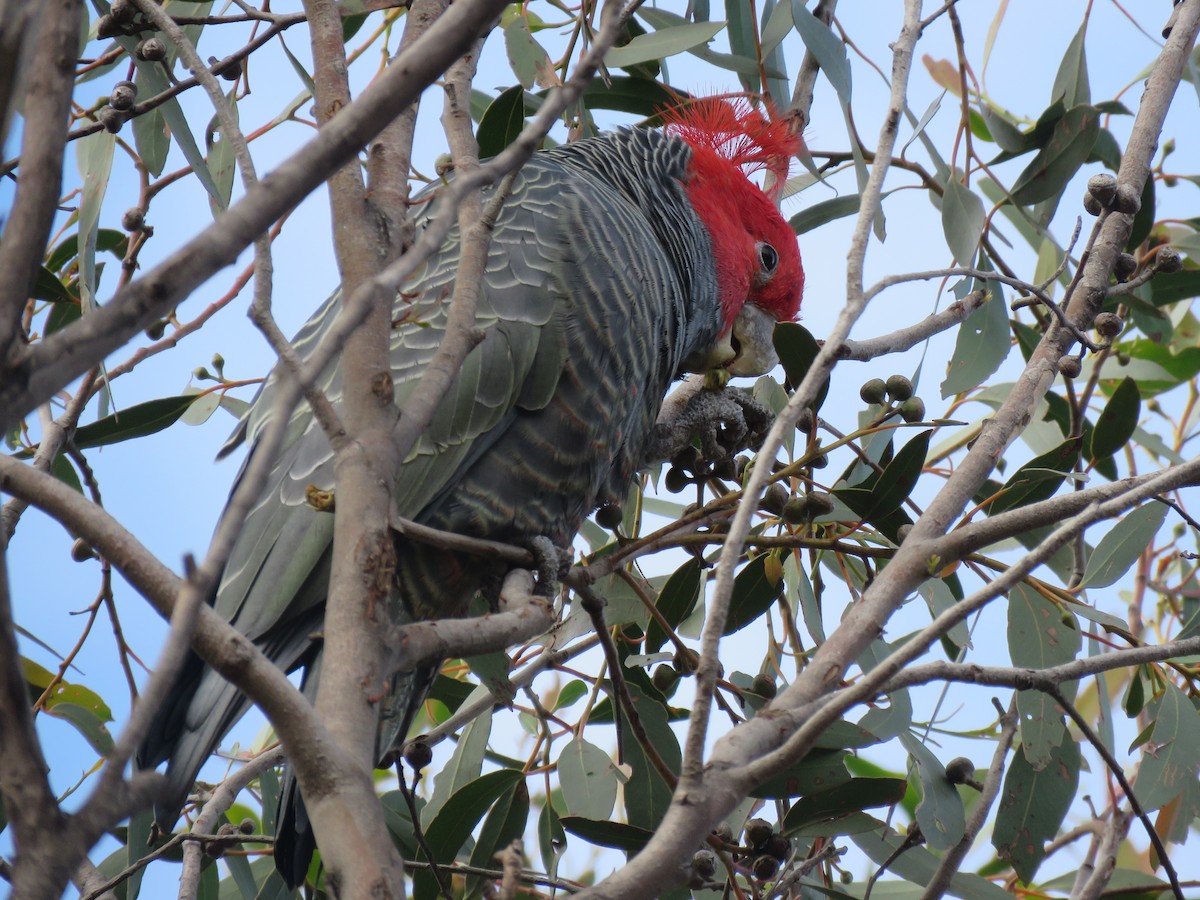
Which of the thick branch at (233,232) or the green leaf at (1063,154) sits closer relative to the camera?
the thick branch at (233,232)

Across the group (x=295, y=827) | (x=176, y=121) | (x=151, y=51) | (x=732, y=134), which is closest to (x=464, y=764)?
(x=295, y=827)

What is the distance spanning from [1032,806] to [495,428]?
1026mm

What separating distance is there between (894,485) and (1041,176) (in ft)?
2.28

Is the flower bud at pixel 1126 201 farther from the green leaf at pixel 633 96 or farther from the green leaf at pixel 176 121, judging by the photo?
the green leaf at pixel 176 121

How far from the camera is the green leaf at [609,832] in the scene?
1.64 metres

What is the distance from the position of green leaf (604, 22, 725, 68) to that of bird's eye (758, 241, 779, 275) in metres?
0.69

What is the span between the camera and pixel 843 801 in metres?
1.63

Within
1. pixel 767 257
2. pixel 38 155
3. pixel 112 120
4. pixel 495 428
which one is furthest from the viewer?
pixel 767 257

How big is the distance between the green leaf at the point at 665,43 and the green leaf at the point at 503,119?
0.70 feet

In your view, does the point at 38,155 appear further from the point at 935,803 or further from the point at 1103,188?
the point at 935,803

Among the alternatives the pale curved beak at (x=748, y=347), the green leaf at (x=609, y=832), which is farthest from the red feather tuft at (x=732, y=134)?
the green leaf at (x=609, y=832)

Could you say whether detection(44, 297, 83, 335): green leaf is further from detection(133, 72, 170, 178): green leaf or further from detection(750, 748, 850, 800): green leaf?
detection(750, 748, 850, 800): green leaf

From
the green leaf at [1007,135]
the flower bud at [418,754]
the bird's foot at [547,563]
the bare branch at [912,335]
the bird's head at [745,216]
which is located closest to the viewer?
the bare branch at [912,335]

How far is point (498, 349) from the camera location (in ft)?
6.33
